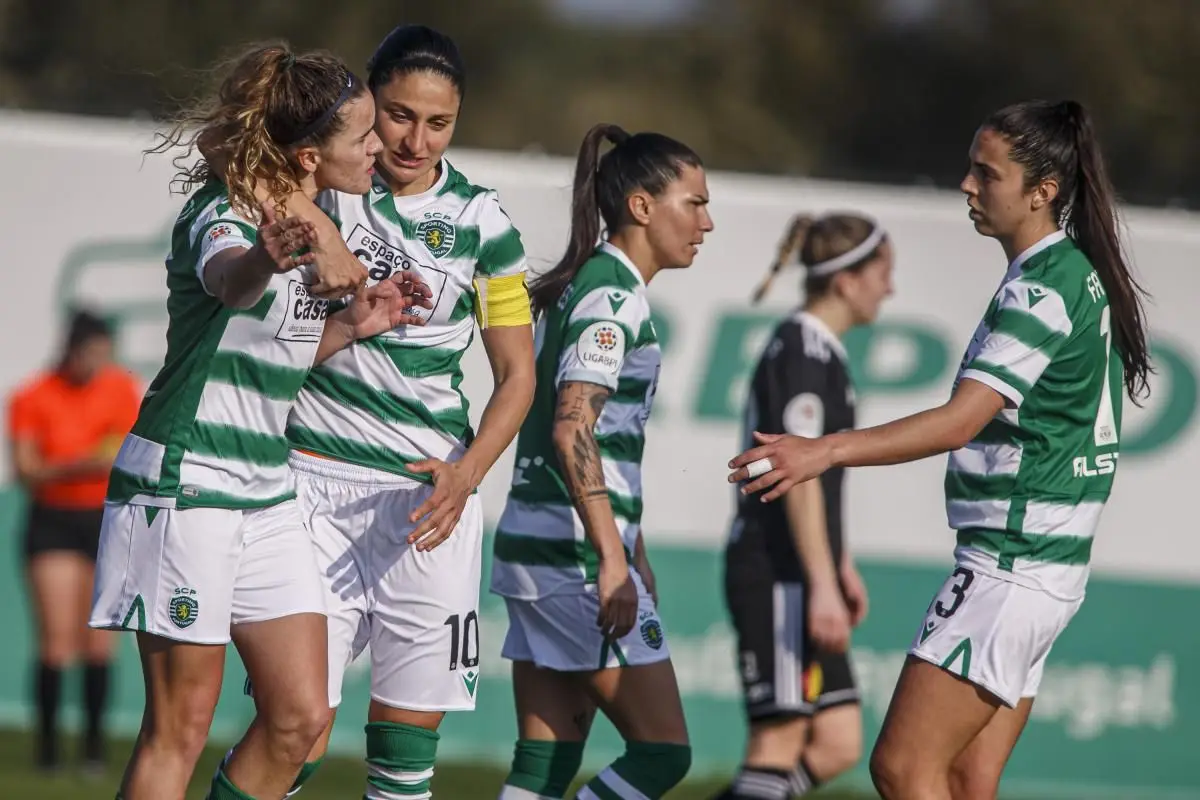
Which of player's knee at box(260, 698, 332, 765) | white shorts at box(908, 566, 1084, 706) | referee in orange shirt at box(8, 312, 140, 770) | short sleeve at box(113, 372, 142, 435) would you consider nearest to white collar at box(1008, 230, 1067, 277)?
white shorts at box(908, 566, 1084, 706)

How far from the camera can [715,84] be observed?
2870 centimetres

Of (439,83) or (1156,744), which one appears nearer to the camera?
(439,83)

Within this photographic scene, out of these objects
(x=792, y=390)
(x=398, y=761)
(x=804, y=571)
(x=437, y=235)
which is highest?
(x=437, y=235)

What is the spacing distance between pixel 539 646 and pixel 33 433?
15.8ft

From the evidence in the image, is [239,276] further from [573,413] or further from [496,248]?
[573,413]

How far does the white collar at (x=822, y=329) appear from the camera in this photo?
662 cm

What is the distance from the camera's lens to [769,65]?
28109 mm

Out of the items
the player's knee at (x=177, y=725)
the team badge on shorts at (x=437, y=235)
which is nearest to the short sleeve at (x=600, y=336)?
the team badge on shorts at (x=437, y=235)

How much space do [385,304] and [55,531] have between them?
5002 millimetres

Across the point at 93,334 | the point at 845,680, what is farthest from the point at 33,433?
the point at 845,680

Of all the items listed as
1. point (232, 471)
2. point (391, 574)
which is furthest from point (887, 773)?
point (232, 471)

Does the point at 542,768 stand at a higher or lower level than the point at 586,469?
lower

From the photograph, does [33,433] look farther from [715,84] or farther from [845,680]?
[715,84]

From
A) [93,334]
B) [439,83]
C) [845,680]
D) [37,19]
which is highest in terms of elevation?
[37,19]
